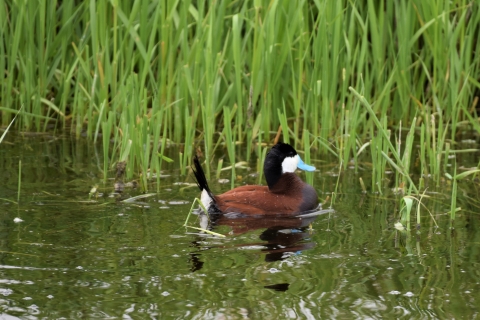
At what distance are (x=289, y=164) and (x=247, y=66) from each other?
6.19 feet

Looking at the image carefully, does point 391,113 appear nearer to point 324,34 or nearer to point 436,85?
point 436,85

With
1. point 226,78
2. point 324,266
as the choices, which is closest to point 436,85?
point 226,78

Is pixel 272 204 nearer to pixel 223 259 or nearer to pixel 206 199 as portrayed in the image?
pixel 206 199

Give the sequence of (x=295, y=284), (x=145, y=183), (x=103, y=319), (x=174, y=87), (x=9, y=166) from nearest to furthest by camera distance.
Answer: (x=103, y=319) < (x=295, y=284) < (x=145, y=183) < (x=9, y=166) < (x=174, y=87)

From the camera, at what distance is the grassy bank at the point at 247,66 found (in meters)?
7.02

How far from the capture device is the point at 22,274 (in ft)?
14.4

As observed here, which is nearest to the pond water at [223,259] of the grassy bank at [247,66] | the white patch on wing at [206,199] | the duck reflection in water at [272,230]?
the duck reflection in water at [272,230]

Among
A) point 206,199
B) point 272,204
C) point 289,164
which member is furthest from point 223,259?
point 289,164

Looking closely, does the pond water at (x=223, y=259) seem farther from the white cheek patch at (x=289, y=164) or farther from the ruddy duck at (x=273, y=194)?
the white cheek patch at (x=289, y=164)

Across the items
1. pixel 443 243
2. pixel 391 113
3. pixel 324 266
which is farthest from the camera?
pixel 391 113

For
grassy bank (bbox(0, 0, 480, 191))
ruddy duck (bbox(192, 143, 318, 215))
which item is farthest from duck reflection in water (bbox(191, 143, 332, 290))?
grassy bank (bbox(0, 0, 480, 191))

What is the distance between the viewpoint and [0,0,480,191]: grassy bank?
7.02 m

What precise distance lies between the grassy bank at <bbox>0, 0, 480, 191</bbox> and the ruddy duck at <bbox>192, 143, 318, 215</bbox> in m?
0.57

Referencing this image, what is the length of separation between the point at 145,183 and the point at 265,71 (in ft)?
5.24
